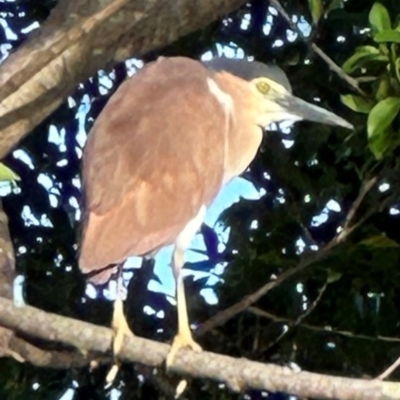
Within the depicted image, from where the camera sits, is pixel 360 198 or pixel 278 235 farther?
pixel 278 235

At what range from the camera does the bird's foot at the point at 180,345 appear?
2.23 meters

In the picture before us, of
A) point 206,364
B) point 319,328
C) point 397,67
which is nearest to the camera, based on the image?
point 206,364

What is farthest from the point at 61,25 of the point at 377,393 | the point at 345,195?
the point at 377,393

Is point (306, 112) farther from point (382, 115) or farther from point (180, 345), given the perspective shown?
point (180, 345)

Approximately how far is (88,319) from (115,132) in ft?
2.54

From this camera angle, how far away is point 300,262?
2855mm

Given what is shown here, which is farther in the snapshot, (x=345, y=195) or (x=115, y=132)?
(x=345, y=195)

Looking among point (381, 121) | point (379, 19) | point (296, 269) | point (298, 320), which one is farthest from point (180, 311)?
point (379, 19)

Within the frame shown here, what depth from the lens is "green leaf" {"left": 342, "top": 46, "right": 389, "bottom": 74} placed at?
8.21 feet

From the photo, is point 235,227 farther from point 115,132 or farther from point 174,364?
point 174,364

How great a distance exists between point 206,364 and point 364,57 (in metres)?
0.71

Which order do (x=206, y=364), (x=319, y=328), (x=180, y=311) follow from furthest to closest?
(x=319, y=328) → (x=180, y=311) → (x=206, y=364)

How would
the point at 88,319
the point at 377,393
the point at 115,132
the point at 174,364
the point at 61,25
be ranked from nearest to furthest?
the point at 377,393 < the point at 174,364 < the point at 115,132 < the point at 61,25 < the point at 88,319

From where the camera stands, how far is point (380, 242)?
287cm
